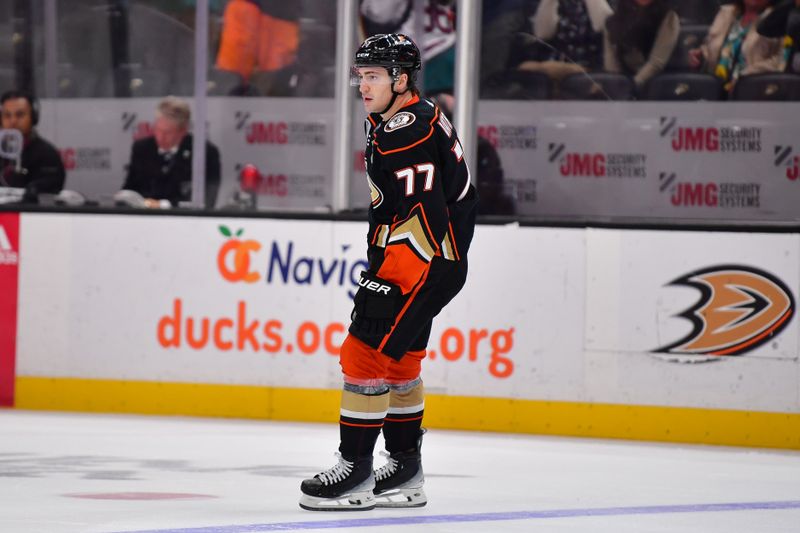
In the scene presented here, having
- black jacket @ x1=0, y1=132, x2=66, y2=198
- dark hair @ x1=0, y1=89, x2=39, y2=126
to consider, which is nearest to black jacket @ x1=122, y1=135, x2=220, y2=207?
black jacket @ x1=0, y1=132, x2=66, y2=198

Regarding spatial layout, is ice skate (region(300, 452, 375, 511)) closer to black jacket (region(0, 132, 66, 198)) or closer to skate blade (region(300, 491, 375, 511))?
skate blade (region(300, 491, 375, 511))

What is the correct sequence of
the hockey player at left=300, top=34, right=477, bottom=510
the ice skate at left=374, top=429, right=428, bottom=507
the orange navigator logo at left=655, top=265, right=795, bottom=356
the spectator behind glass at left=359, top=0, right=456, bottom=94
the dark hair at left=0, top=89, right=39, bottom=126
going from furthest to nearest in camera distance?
the dark hair at left=0, top=89, right=39, bottom=126, the spectator behind glass at left=359, top=0, right=456, bottom=94, the orange navigator logo at left=655, top=265, right=795, bottom=356, the ice skate at left=374, top=429, right=428, bottom=507, the hockey player at left=300, top=34, right=477, bottom=510

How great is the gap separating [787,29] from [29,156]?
166 inches

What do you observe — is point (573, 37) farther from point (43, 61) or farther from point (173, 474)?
point (173, 474)

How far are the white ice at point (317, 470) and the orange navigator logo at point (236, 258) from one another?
72 cm

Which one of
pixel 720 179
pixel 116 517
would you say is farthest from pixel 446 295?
pixel 720 179

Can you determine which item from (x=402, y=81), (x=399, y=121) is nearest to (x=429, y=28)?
(x=402, y=81)

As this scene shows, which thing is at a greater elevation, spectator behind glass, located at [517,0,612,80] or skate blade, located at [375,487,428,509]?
spectator behind glass, located at [517,0,612,80]

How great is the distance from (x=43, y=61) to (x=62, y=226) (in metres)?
1.59

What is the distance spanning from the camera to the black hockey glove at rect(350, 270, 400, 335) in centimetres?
407

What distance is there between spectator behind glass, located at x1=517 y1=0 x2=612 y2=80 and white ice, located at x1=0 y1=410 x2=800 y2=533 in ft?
6.86

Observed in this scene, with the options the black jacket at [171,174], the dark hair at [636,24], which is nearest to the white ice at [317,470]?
the black jacket at [171,174]

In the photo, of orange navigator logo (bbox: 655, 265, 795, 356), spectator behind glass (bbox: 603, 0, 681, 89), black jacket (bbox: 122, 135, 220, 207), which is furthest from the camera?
black jacket (bbox: 122, 135, 220, 207)

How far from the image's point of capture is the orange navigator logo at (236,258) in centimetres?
731
